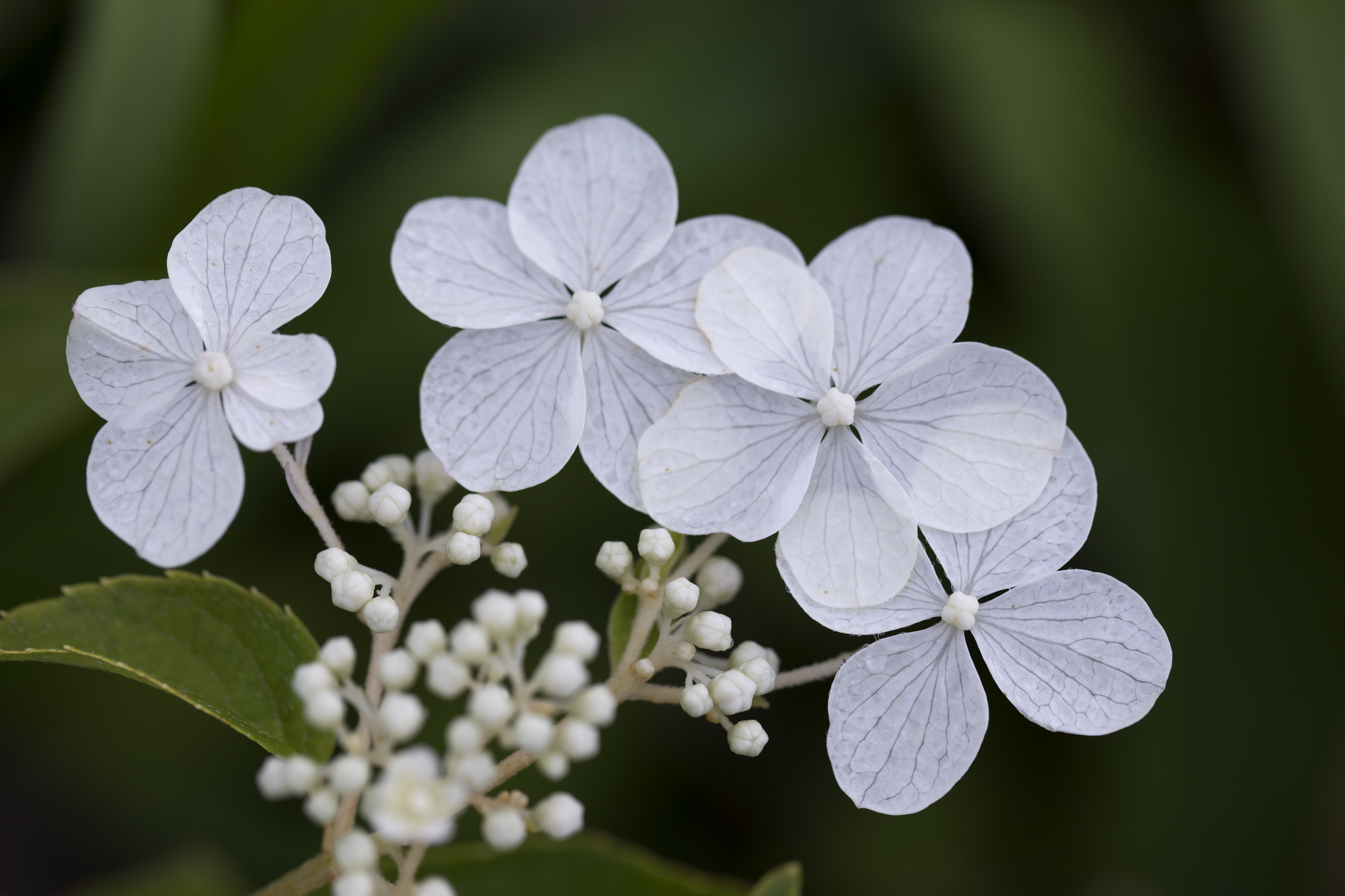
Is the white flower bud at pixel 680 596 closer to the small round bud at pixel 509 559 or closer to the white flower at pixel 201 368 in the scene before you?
the small round bud at pixel 509 559

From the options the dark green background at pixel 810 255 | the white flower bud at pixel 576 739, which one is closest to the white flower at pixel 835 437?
the white flower bud at pixel 576 739

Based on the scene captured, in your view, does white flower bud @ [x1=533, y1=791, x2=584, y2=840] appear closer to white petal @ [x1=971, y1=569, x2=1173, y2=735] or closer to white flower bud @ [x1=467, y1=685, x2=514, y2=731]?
white flower bud @ [x1=467, y1=685, x2=514, y2=731]

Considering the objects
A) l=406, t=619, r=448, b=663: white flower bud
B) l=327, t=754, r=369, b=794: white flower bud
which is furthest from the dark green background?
l=327, t=754, r=369, b=794: white flower bud

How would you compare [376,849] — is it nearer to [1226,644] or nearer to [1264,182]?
[1226,644]

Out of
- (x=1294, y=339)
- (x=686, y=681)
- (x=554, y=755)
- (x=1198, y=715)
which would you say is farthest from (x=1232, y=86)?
(x=554, y=755)

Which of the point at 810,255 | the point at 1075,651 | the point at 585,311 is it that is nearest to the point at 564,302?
the point at 585,311

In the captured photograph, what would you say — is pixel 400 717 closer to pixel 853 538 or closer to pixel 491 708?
pixel 491 708
